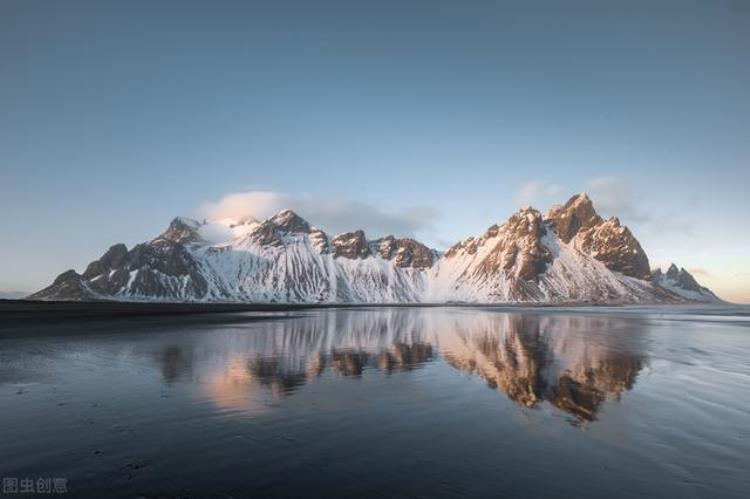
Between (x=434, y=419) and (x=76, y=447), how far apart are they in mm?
11237

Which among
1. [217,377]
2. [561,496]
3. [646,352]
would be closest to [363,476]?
[561,496]

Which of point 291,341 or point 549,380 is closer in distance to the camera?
point 549,380

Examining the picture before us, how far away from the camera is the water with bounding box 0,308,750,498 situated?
36.4 feet

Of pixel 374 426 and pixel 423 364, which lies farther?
pixel 423 364

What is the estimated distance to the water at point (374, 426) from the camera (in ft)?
36.4

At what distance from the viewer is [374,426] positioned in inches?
642

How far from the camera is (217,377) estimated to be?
25156 mm

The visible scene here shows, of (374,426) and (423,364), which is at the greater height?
(423,364)

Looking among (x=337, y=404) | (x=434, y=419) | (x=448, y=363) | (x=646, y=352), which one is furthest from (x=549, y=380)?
(x=646, y=352)

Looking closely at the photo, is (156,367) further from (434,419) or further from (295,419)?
(434,419)

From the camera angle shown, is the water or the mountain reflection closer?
the water

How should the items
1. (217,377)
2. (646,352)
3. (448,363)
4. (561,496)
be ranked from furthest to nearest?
Answer: (646,352)
(448,363)
(217,377)
(561,496)

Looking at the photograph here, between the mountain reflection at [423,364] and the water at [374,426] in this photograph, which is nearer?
the water at [374,426]

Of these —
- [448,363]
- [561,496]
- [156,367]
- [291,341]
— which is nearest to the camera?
[561,496]
